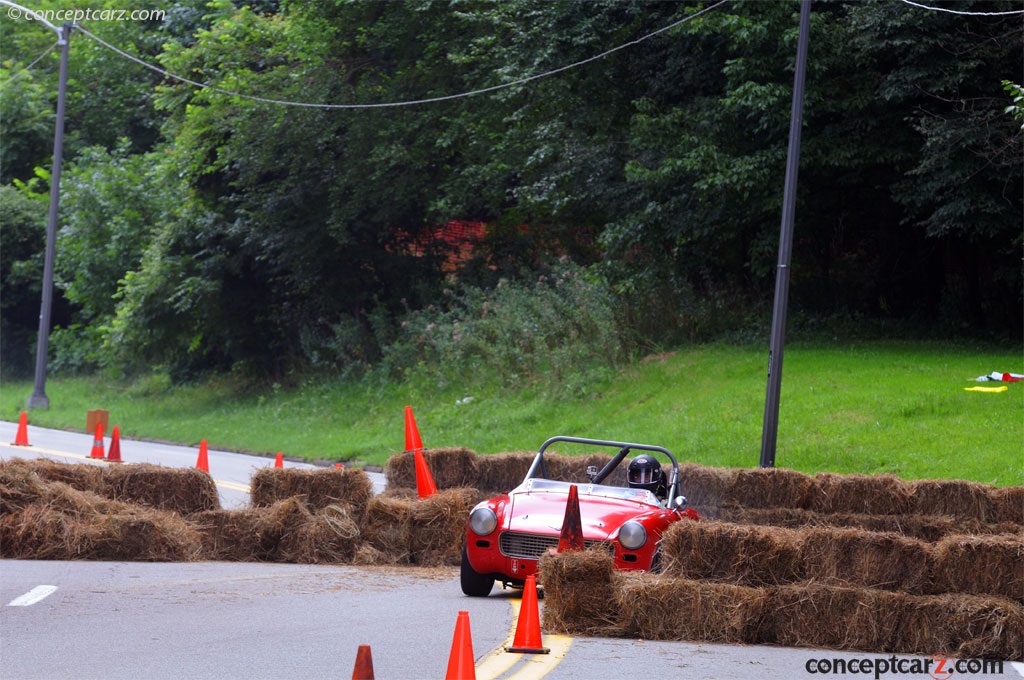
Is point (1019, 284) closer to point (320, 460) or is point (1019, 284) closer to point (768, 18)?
point (768, 18)

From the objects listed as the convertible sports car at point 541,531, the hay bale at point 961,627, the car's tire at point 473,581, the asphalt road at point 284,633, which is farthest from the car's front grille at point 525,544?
the hay bale at point 961,627

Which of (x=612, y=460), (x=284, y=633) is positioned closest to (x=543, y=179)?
(x=612, y=460)

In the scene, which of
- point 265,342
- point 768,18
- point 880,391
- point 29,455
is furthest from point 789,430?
point 265,342

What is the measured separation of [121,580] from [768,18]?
1965 cm

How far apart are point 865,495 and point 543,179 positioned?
19013 millimetres

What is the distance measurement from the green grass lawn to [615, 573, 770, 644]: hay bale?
9.89m

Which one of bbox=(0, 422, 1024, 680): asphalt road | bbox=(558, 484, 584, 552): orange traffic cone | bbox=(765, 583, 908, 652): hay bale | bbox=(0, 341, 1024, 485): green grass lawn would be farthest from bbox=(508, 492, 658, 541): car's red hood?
bbox=(0, 341, 1024, 485): green grass lawn

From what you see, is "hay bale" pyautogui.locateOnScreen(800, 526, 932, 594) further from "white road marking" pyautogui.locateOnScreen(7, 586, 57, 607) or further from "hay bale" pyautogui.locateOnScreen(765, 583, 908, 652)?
"white road marking" pyautogui.locateOnScreen(7, 586, 57, 607)

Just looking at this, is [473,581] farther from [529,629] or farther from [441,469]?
[441,469]

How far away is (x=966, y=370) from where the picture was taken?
938 inches

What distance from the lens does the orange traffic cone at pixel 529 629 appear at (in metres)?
7.98

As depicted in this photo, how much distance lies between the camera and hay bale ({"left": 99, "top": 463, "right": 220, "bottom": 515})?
13.4 meters

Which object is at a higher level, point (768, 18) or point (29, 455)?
point (768, 18)

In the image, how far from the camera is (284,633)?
8648 mm
